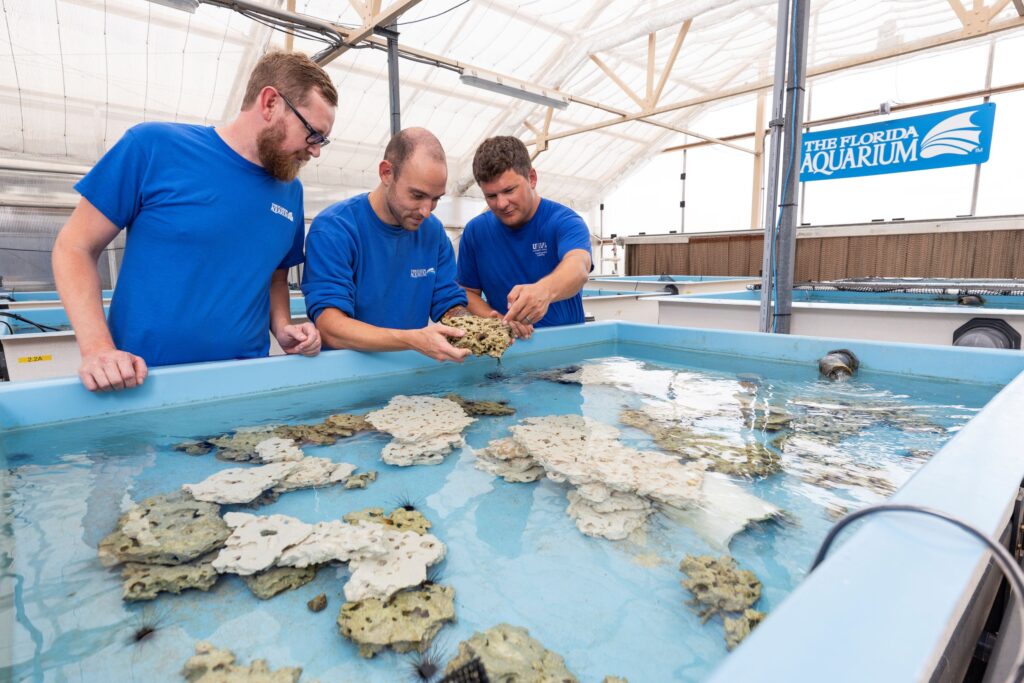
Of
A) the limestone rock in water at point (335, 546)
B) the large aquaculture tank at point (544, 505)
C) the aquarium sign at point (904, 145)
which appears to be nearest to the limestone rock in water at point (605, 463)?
the large aquaculture tank at point (544, 505)

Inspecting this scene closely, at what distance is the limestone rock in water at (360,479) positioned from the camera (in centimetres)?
113

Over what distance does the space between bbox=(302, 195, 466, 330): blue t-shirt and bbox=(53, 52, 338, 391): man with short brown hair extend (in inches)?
6.5

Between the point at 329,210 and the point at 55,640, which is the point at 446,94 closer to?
the point at 329,210

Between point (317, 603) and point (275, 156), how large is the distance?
133 centimetres

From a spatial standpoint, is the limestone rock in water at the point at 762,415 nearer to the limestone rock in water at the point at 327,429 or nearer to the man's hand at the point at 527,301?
the man's hand at the point at 527,301

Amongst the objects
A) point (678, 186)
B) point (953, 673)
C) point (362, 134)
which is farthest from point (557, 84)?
point (953, 673)

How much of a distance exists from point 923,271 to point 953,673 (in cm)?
605

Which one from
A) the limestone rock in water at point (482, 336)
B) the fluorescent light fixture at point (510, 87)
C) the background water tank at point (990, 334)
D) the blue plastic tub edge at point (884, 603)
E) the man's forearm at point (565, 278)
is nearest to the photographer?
the blue plastic tub edge at point (884, 603)

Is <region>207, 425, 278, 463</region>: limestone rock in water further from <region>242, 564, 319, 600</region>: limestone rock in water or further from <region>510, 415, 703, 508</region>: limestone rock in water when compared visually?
<region>510, 415, 703, 508</region>: limestone rock in water

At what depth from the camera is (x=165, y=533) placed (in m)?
0.91

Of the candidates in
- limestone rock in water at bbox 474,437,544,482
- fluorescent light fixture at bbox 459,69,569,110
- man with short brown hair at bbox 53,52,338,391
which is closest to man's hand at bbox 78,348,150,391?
man with short brown hair at bbox 53,52,338,391

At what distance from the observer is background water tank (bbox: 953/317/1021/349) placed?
8.05 ft

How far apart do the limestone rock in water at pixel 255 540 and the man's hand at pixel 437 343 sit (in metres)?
0.84

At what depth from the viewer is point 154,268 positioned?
4.95 ft
